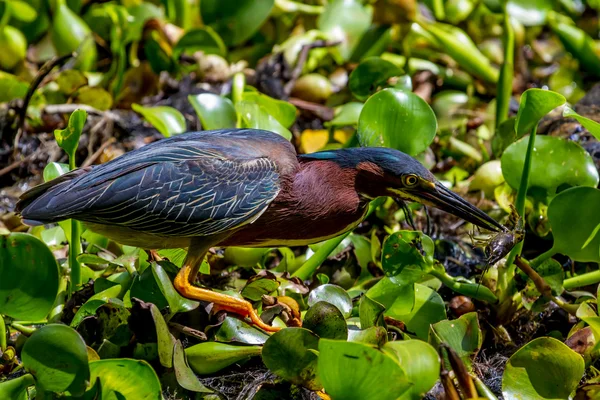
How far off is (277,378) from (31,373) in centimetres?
60

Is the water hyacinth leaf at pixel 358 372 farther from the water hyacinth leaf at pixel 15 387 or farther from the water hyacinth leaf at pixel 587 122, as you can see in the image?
the water hyacinth leaf at pixel 587 122

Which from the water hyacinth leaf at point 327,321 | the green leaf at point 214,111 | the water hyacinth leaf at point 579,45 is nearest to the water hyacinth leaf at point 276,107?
the green leaf at point 214,111

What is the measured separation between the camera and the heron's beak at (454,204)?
2.31m

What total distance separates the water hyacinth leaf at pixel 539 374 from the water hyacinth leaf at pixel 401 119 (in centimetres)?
75

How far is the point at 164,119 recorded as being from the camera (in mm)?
3080

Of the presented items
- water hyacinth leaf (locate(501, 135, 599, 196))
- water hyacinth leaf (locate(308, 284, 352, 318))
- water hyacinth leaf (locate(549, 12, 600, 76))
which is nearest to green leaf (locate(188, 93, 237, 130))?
water hyacinth leaf (locate(308, 284, 352, 318))

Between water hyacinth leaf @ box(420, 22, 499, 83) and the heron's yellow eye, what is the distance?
159 cm

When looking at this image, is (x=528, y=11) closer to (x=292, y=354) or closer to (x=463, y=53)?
(x=463, y=53)

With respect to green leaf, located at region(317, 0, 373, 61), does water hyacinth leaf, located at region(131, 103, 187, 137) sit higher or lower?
→ higher

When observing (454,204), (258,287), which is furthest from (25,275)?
(454,204)

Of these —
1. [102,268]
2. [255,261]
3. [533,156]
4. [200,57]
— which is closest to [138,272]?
[102,268]

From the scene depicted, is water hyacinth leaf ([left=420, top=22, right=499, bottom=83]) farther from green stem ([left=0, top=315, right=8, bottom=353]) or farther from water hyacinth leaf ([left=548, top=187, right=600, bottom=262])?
green stem ([left=0, top=315, right=8, bottom=353])

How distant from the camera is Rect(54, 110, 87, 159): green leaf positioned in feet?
7.41

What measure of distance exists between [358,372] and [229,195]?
0.71 metres
